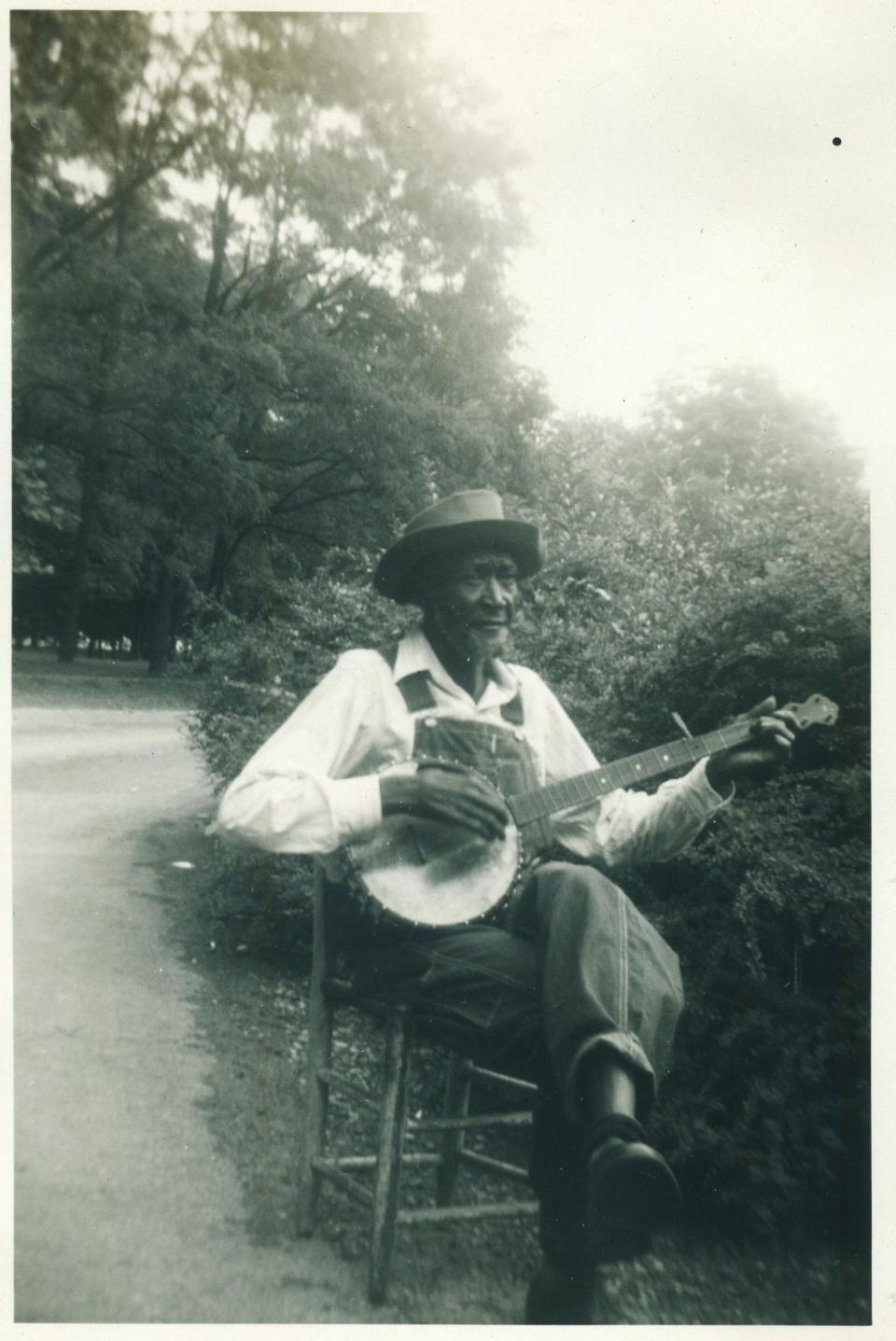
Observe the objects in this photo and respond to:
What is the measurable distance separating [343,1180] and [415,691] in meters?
1.38

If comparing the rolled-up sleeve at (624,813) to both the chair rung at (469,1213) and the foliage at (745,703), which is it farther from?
the chair rung at (469,1213)

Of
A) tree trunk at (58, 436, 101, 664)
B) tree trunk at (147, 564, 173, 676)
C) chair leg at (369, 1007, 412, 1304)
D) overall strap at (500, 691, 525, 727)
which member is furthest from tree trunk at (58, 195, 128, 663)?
chair leg at (369, 1007, 412, 1304)

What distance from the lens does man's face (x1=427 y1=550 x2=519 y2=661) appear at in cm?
294

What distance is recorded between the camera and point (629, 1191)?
6.61ft

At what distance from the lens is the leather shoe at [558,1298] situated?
8.18 feet

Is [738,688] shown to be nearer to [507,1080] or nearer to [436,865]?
[436,865]

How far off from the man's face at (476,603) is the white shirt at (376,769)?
0.09 metres

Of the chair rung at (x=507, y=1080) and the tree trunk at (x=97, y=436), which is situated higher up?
the tree trunk at (x=97, y=436)

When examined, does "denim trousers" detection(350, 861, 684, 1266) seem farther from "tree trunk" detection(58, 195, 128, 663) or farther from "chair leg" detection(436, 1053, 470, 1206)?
"tree trunk" detection(58, 195, 128, 663)

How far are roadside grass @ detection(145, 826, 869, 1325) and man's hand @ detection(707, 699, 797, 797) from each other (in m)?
1.25

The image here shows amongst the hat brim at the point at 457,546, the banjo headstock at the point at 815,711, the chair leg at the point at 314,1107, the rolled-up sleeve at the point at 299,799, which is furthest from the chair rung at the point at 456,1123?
the hat brim at the point at 457,546

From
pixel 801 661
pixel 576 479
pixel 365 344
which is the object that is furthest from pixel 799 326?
pixel 365 344

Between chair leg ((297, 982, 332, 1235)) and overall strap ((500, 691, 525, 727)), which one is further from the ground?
overall strap ((500, 691, 525, 727))

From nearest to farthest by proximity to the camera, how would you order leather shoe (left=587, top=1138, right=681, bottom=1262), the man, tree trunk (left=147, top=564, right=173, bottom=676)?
leather shoe (left=587, top=1138, right=681, bottom=1262)
the man
tree trunk (left=147, top=564, right=173, bottom=676)
